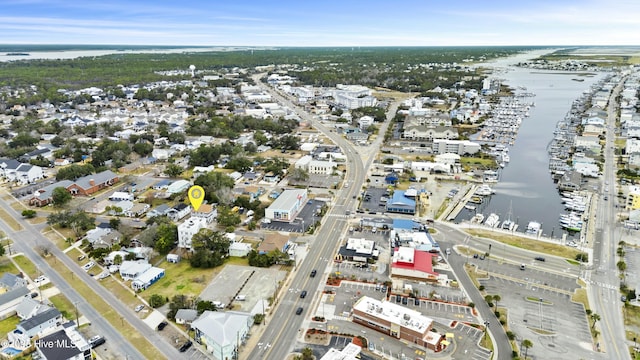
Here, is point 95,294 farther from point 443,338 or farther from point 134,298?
point 443,338

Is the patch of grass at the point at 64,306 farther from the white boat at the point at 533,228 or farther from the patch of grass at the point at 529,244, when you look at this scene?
the white boat at the point at 533,228

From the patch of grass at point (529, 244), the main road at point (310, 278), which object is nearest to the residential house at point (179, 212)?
the main road at point (310, 278)

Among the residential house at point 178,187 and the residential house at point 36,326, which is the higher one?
the residential house at point 178,187

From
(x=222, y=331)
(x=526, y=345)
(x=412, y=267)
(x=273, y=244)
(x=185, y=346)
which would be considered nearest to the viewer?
(x=222, y=331)

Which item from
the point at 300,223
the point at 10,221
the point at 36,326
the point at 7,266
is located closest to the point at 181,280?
the point at 36,326

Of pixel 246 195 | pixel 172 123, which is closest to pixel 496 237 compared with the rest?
pixel 246 195

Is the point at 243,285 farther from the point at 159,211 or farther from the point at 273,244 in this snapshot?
the point at 159,211
